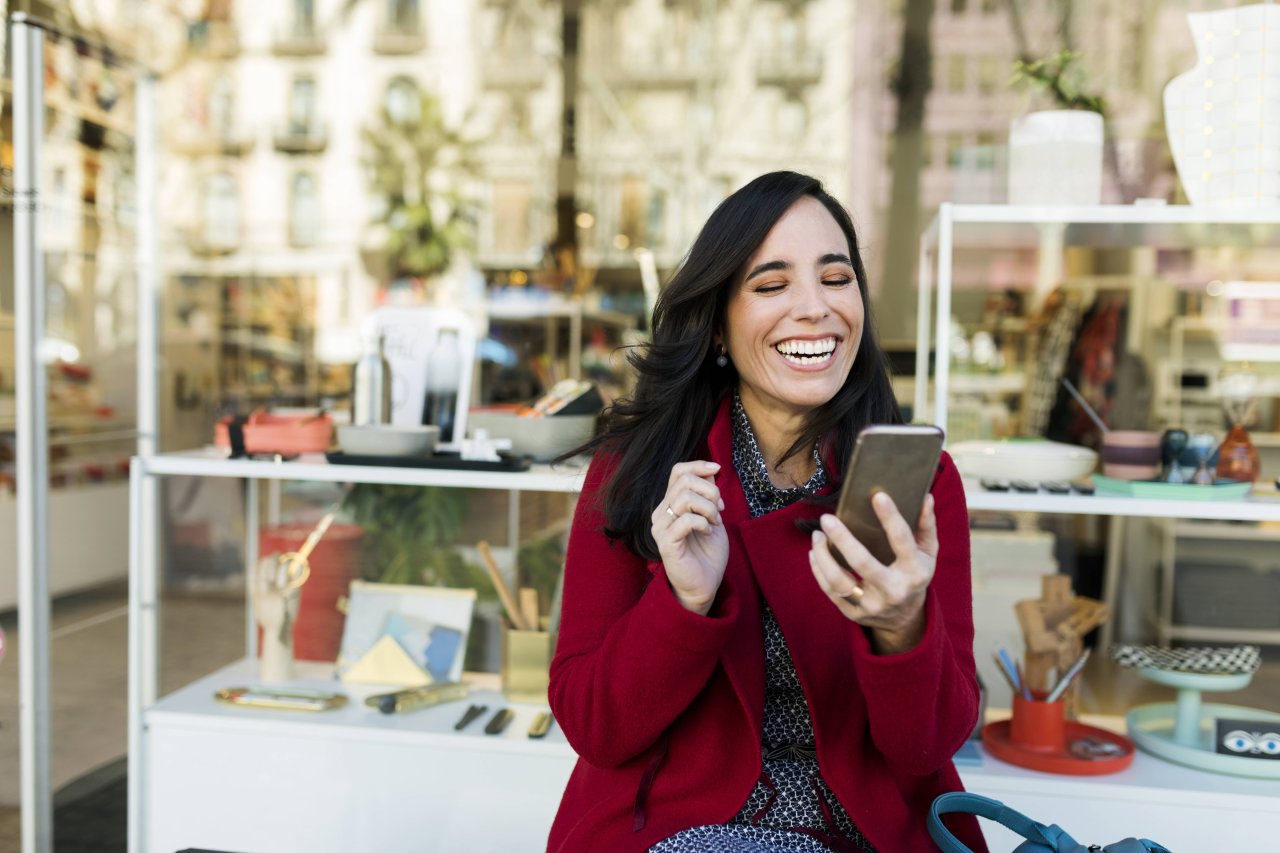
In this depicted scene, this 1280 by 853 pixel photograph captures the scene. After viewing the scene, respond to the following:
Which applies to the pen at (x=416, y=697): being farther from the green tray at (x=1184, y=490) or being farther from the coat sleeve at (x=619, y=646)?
the green tray at (x=1184, y=490)

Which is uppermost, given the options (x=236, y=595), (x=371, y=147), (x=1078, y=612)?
(x=371, y=147)

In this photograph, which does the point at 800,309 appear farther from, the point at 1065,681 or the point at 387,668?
the point at 387,668

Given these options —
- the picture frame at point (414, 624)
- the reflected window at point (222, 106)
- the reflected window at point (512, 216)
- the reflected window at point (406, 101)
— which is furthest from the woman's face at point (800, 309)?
the reflected window at point (222, 106)

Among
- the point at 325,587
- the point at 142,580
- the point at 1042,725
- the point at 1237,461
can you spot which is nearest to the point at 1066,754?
the point at 1042,725

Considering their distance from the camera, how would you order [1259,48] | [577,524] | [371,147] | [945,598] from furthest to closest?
[371,147] < [1259,48] < [577,524] < [945,598]

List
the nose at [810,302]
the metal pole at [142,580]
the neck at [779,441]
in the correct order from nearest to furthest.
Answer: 1. the nose at [810,302]
2. the neck at [779,441]
3. the metal pole at [142,580]

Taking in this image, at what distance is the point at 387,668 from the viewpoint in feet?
8.23

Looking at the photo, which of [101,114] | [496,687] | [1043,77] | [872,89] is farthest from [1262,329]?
[101,114]

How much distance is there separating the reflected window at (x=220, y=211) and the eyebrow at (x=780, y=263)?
5.95 meters

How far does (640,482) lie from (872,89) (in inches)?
198

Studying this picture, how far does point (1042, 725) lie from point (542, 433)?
46.9 inches

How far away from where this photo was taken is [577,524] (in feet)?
5.12

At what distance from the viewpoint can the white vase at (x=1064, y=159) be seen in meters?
2.05

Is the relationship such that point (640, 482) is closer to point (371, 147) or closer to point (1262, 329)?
point (1262, 329)
